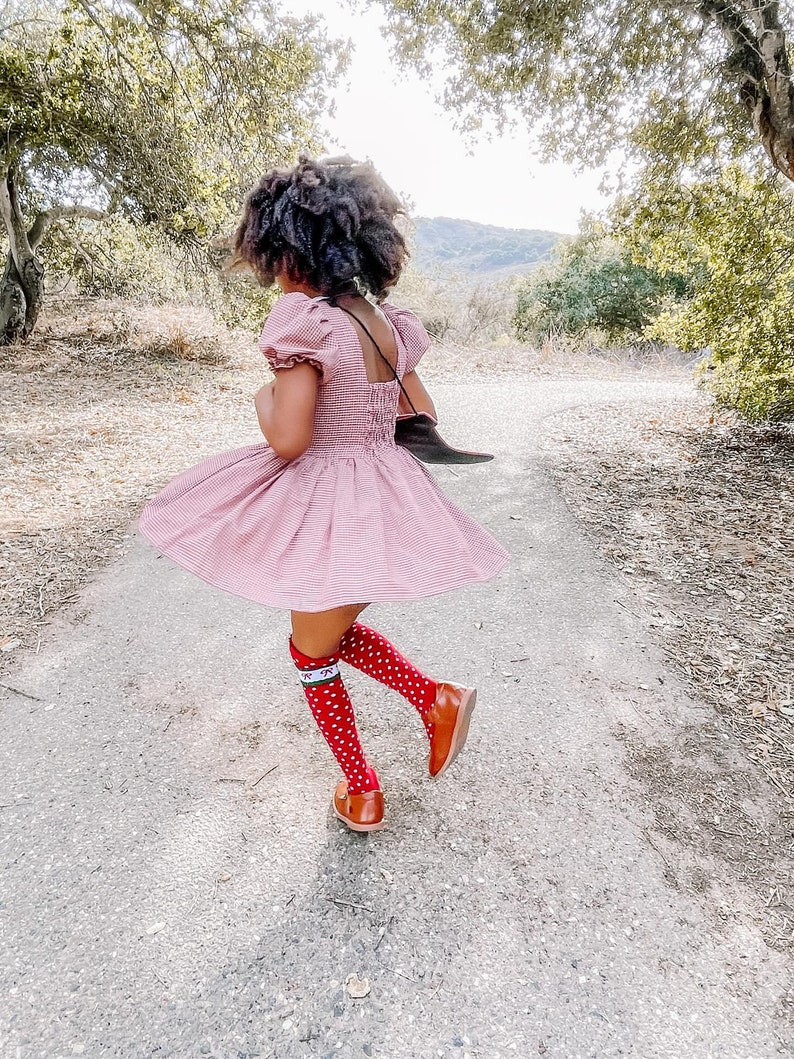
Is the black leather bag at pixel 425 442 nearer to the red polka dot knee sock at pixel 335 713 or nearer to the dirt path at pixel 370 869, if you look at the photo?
the red polka dot knee sock at pixel 335 713

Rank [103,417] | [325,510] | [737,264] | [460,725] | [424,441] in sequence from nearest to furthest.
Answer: [325,510] → [460,725] → [424,441] → [737,264] → [103,417]

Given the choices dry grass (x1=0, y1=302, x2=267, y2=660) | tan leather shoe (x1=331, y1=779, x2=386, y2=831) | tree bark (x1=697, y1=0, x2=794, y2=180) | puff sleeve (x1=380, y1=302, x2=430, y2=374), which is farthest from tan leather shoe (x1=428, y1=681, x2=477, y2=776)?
tree bark (x1=697, y1=0, x2=794, y2=180)

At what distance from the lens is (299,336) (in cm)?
146

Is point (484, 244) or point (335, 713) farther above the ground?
point (484, 244)

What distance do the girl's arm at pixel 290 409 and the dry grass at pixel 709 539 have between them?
199cm

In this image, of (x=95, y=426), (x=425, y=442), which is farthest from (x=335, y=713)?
(x=95, y=426)

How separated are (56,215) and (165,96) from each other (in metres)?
4.85

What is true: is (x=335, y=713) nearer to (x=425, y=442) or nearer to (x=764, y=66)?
(x=425, y=442)

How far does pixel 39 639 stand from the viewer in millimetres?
2787

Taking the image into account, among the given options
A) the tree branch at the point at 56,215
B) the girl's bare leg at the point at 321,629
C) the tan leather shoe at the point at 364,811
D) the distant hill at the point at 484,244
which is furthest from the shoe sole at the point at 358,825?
the distant hill at the point at 484,244

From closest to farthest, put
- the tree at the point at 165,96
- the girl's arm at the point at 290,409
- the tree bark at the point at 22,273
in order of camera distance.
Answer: the girl's arm at the point at 290,409 < the tree at the point at 165,96 < the tree bark at the point at 22,273

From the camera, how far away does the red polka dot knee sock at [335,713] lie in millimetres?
1722

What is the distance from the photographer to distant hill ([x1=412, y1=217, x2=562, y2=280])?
409 ft

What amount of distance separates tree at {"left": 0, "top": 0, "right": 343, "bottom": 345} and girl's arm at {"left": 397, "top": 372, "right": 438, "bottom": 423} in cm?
552
